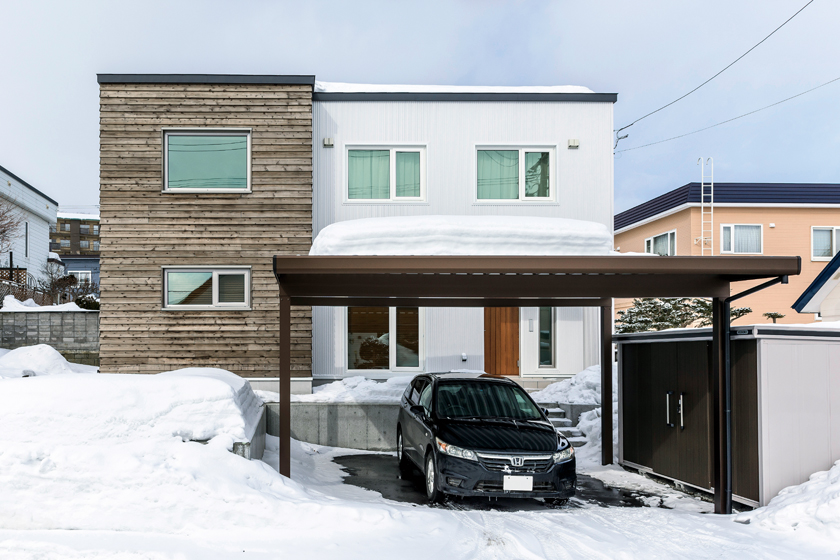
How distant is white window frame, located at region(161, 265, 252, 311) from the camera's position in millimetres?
12812

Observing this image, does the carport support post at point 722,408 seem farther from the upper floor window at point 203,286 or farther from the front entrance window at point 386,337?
the upper floor window at point 203,286

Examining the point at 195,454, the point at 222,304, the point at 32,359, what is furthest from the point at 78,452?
the point at 32,359

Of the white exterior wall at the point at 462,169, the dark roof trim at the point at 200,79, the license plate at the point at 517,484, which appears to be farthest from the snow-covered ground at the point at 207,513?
the dark roof trim at the point at 200,79

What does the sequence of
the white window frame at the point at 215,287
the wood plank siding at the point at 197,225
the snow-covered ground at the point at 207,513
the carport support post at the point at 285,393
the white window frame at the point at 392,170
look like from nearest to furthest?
the snow-covered ground at the point at 207,513
the carport support post at the point at 285,393
the wood plank siding at the point at 197,225
the white window frame at the point at 215,287
the white window frame at the point at 392,170

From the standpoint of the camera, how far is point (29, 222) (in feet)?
103

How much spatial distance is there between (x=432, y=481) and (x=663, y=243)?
66.8 feet

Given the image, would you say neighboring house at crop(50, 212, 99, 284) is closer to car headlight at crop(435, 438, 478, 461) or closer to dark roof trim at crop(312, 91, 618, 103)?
dark roof trim at crop(312, 91, 618, 103)

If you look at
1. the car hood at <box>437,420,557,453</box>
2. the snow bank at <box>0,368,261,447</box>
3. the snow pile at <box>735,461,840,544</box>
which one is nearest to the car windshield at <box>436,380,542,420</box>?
the car hood at <box>437,420,557,453</box>

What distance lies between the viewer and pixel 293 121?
13.0 meters

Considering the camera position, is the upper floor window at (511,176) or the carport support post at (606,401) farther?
the upper floor window at (511,176)

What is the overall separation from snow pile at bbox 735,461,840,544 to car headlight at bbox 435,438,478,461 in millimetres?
2938

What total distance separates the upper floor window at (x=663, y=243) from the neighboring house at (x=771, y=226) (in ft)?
3.54

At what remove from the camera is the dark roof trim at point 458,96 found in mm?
13578

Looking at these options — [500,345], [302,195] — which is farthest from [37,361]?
[500,345]
